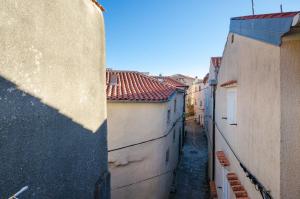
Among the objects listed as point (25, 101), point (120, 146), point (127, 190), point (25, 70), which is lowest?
point (127, 190)

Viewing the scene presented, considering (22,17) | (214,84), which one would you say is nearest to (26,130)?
(22,17)

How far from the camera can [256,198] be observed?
174 inches

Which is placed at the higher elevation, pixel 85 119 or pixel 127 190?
pixel 85 119

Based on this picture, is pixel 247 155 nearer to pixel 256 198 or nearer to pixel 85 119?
pixel 256 198

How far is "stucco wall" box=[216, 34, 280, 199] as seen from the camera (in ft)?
11.0

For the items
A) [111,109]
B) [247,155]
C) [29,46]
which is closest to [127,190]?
[111,109]

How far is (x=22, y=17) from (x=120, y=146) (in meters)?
7.64

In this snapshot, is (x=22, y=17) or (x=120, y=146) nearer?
(x=22, y=17)

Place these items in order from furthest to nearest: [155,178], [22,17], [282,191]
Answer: [155,178], [282,191], [22,17]

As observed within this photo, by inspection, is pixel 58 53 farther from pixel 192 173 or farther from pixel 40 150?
pixel 192 173

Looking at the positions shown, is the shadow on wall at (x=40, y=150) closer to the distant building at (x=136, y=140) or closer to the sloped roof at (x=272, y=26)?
the sloped roof at (x=272, y=26)

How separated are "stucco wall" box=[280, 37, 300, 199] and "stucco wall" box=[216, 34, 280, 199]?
0.08 metres

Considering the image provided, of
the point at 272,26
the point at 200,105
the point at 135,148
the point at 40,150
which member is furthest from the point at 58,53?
the point at 200,105

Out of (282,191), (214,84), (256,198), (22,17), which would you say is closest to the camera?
(22,17)
